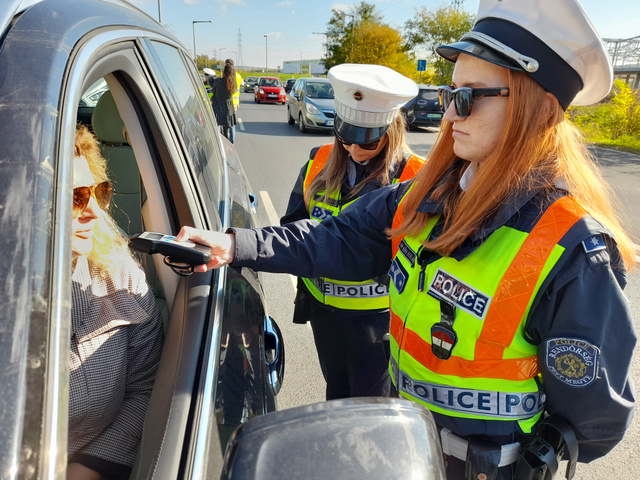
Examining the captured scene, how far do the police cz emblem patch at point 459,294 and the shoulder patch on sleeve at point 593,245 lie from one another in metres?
0.23

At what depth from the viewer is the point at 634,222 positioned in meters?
5.79

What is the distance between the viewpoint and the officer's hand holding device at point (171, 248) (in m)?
1.15

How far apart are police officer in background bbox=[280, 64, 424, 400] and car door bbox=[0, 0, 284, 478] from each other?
14.0 inches

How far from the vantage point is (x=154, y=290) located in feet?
5.41

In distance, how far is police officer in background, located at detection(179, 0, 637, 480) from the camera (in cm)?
105

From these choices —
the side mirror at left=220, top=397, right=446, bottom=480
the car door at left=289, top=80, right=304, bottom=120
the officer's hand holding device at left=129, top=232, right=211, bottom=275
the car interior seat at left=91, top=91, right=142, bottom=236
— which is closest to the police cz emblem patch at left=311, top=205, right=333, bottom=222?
the car interior seat at left=91, top=91, right=142, bottom=236

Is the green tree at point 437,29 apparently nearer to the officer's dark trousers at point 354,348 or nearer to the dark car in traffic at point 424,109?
the dark car in traffic at point 424,109

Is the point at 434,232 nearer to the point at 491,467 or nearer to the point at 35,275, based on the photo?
the point at 491,467

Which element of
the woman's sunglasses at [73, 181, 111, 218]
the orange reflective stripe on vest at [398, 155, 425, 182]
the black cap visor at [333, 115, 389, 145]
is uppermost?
the black cap visor at [333, 115, 389, 145]

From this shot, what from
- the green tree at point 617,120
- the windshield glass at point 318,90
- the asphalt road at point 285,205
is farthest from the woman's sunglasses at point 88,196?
the green tree at point 617,120

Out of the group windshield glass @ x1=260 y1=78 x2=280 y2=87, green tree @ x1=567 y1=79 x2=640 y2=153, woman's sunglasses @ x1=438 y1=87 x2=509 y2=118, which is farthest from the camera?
windshield glass @ x1=260 y1=78 x2=280 y2=87

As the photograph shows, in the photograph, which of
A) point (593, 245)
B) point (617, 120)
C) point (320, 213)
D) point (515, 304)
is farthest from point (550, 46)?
point (617, 120)

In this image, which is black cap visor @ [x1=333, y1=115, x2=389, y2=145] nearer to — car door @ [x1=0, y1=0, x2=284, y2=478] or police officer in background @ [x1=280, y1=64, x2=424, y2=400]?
police officer in background @ [x1=280, y1=64, x2=424, y2=400]

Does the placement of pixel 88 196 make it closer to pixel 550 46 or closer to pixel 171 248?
pixel 171 248
